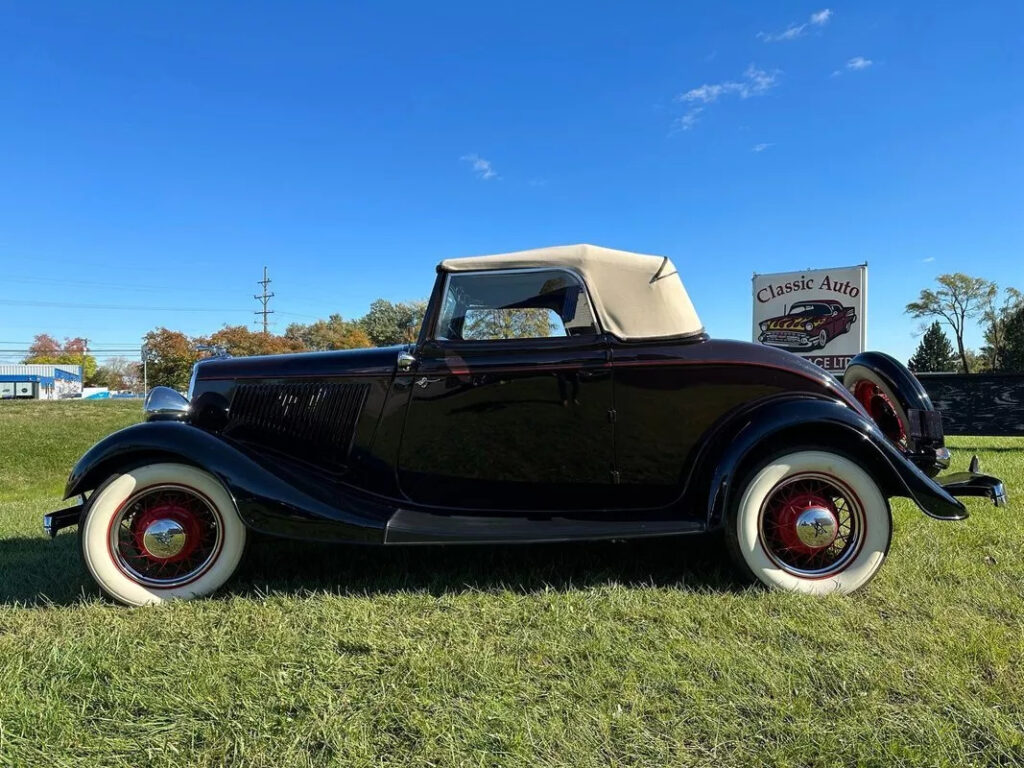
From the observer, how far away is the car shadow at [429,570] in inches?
108

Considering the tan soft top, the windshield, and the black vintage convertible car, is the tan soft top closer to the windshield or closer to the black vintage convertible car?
the black vintage convertible car

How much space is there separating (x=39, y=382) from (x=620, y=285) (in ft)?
244

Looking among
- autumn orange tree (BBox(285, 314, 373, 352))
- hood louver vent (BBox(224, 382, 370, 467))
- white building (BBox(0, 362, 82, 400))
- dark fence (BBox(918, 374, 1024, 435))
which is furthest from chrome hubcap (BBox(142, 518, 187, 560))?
white building (BBox(0, 362, 82, 400))

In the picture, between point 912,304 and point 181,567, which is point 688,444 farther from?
point 912,304

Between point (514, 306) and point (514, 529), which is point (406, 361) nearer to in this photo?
point (514, 306)

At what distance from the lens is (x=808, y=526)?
2.65 meters

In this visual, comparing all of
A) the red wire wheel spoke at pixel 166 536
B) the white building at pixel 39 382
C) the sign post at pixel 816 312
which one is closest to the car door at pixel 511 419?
the red wire wheel spoke at pixel 166 536

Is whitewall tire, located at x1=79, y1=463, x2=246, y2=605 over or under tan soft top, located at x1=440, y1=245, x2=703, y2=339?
under

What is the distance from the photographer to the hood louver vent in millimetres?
2984

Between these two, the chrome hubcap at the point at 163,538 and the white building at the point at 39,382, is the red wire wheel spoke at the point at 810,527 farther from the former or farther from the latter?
the white building at the point at 39,382

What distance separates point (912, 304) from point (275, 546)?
60.8 m

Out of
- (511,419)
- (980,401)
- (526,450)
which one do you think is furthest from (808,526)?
(980,401)

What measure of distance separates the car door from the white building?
68.7m

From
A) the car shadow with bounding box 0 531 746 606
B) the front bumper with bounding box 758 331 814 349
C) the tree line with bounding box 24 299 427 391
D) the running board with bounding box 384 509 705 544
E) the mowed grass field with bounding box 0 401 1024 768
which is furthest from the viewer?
the tree line with bounding box 24 299 427 391
